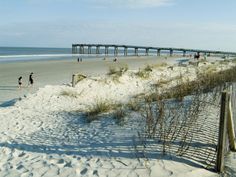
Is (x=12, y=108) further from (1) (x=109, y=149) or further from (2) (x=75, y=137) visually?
(1) (x=109, y=149)

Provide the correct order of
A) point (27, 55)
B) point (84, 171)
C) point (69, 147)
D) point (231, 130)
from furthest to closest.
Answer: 1. point (27, 55)
2. point (69, 147)
3. point (231, 130)
4. point (84, 171)

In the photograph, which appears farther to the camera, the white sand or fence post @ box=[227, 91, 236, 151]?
fence post @ box=[227, 91, 236, 151]

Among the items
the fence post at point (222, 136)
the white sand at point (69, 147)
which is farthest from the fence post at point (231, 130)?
the white sand at point (69, 147)

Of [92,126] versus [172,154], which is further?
[92,126]

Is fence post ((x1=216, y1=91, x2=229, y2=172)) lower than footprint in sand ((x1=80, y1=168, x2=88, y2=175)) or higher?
higher

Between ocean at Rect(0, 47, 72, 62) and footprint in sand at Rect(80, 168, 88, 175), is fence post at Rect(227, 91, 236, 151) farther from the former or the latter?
ocean at Rect(0, 47, 72, 62)

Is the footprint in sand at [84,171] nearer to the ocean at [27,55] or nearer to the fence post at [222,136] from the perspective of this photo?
the fence post at [222,136]

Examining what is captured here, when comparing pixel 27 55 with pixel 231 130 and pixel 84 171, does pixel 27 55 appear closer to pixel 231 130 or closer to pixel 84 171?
pixel 84 171

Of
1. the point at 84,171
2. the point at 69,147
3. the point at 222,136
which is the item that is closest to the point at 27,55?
the point at 69,147

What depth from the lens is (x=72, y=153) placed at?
19.2 feet

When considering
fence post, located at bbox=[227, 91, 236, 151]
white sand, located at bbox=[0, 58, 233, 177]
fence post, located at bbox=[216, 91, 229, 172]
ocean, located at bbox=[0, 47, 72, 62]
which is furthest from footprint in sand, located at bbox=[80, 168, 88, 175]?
ocean, located at bbox=[0, 47, 72, 62]

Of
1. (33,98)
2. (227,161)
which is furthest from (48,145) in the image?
(33,98)

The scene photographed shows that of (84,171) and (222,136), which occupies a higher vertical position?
(222,136)

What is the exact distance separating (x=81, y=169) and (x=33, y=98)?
7213mm
